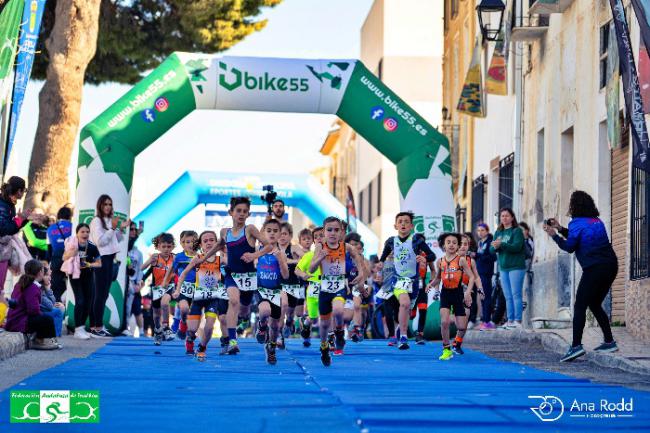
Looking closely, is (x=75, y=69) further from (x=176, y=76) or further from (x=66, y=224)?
(x=66, y=224)

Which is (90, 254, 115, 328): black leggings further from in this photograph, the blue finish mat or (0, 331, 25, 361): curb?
the blue finish mat

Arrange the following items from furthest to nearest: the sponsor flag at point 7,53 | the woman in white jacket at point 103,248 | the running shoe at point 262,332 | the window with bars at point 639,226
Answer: the woman in white jacket at point 103,248, the sponsor flag at point 7,53, the window with bars at point 639,226, the running shoe at point 262,332

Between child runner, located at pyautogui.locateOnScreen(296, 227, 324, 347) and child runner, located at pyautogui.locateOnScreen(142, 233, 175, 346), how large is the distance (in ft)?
6.08

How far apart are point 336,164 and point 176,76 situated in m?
48.1

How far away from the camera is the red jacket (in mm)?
14227

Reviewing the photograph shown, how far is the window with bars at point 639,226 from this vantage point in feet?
52.3

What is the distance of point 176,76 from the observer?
20781mm

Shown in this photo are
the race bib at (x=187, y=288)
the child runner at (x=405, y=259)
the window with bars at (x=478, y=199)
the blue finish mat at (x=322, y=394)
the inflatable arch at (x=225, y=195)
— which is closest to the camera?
the blue finish mat at (x=322, y=394)

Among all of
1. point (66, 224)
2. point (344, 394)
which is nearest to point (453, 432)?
point (344, 394)

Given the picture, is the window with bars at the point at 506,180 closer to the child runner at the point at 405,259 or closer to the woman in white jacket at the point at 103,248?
the child runner at the point at 405,259

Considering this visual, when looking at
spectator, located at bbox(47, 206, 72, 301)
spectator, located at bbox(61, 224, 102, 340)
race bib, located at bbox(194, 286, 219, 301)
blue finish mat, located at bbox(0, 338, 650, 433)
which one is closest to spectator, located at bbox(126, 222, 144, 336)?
spectator, located at bbox(47, 206, 72, 301)

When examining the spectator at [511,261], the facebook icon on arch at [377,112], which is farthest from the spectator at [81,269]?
the spectator at [511,261]

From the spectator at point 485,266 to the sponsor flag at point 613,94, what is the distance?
10.1 ft

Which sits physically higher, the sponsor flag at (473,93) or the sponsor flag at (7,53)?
the sponsor flag at (473,93)
